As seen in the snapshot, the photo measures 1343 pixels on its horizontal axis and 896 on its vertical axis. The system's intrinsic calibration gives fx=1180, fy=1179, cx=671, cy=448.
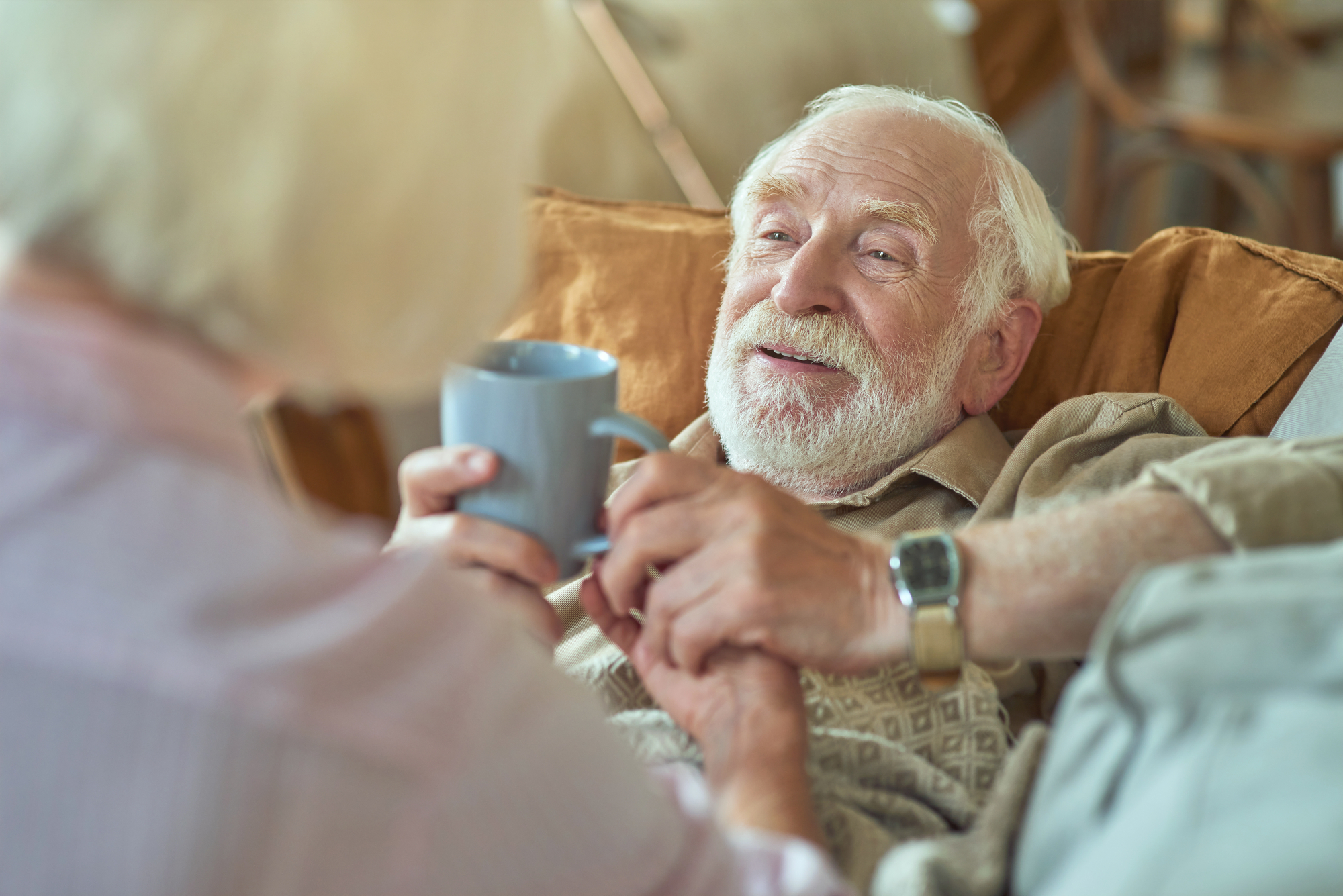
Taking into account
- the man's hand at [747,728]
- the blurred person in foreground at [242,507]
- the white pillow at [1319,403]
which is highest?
the blurred person in foreground at [242,507]

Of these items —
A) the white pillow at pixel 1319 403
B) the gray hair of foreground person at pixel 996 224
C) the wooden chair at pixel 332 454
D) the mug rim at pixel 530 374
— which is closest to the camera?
the mug rim at pixel 530 374

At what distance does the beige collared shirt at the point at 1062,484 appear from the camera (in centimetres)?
100

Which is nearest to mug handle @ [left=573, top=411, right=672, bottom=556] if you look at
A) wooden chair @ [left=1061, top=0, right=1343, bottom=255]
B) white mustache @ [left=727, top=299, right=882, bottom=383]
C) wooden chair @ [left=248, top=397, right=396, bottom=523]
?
white mustache @ [left=727, top=299, right=882, bottom=383]

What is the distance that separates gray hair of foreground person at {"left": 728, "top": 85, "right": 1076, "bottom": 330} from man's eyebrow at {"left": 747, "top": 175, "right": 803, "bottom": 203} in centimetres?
3

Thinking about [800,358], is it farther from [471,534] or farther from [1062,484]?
[471,534]

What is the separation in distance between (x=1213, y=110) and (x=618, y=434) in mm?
2658

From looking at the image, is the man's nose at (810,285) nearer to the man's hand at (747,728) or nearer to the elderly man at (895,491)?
the elderly man at (895,491)

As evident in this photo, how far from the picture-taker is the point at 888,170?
1.63 m

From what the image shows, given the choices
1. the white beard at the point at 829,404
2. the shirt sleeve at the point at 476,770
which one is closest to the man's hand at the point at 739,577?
the shirt sleeve at the point at 476,770

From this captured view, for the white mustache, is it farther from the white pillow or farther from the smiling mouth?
the white pillow

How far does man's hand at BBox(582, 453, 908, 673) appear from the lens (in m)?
1.03

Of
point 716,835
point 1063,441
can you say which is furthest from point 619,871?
point 1063,441

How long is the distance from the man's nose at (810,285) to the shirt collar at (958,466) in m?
0.23

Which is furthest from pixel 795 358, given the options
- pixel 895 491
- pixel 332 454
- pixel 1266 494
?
pixel 332 454
